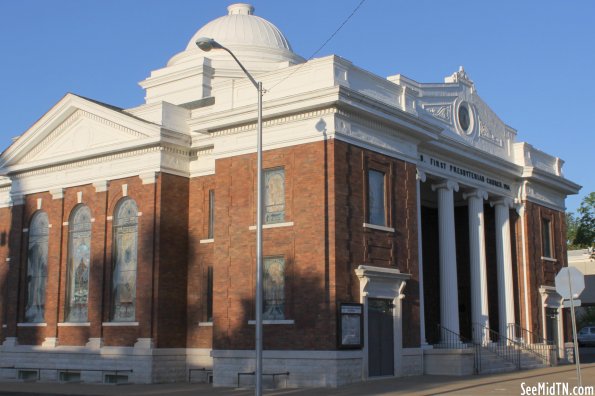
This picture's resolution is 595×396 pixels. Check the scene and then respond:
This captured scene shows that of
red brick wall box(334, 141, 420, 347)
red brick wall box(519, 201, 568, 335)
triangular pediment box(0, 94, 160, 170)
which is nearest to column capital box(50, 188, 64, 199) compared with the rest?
triangular pediment box(0, 94, 160, 170)

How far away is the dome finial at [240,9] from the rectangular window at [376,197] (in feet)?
56.7

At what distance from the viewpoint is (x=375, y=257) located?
26.8 m

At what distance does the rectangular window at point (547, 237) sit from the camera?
3844 cm

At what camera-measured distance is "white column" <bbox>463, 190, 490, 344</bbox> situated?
32.8 meters

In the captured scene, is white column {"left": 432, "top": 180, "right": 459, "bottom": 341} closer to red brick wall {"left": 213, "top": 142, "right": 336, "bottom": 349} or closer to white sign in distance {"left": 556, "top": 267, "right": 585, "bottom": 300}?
red brick wall {"left": 213, "top": 142, "right": 336, "bottom": 349}

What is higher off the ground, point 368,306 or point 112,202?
point 112,202

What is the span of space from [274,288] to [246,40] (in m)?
16.2

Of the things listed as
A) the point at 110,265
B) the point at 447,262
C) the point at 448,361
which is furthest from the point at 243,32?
the point at 448,361

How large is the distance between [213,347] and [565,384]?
1150 centimetres

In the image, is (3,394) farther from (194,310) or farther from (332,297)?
(332,297)

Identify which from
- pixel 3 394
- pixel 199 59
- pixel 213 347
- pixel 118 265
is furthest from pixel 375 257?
pixel 199 59

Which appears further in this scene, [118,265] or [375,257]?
[118,265]

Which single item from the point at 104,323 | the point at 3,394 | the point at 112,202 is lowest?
the point at 3,394

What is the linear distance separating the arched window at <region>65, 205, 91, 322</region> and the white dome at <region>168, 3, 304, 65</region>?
32.3 ft
